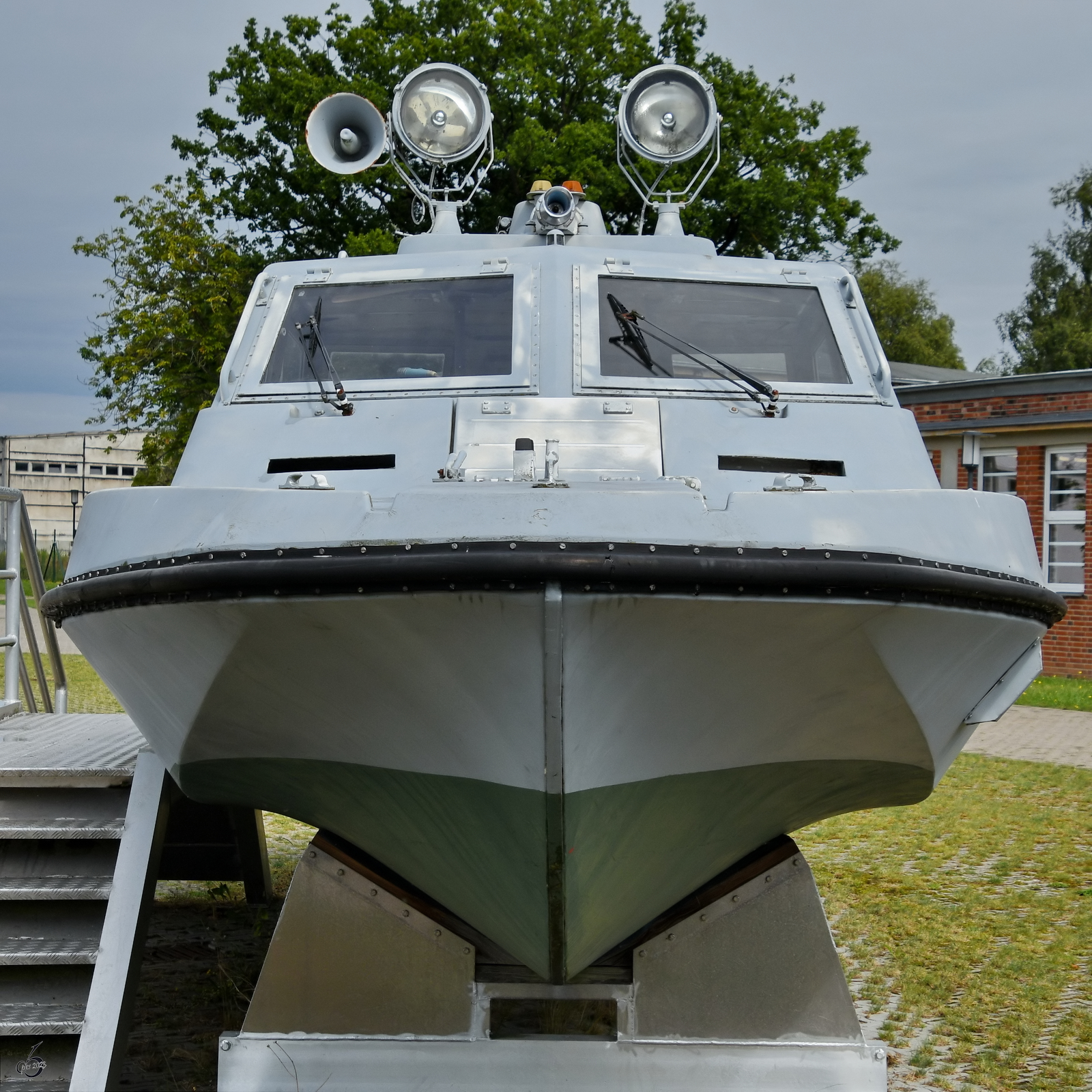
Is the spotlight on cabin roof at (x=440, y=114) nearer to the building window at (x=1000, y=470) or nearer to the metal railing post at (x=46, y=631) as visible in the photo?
the metal railing post at (x=46, y=631)

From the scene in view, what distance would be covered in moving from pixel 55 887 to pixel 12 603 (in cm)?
261

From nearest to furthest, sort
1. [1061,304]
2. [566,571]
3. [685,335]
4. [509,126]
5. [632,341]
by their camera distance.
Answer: [566,571]
[632,341]
[685,335]
[509,126]
[1061,304]

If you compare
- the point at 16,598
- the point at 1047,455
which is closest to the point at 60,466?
the point at 1047,455

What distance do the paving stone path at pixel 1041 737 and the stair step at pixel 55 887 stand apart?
8.00 metres

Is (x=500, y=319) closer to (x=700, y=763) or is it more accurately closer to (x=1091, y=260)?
(x=700, y=763)

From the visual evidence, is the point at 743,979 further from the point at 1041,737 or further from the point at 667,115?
the point at 1041,737

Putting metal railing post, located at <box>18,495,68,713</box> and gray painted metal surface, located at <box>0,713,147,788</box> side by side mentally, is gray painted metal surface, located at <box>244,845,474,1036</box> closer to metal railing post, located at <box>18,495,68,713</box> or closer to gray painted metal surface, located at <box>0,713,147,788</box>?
gray painted metal surface, located at <box>0,713,147,788</box>

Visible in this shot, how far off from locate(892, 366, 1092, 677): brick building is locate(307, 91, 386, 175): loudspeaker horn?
38.8ft

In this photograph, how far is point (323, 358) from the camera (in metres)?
4.39

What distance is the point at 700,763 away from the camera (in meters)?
3.29

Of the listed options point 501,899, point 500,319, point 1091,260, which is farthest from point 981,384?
point 1091,260

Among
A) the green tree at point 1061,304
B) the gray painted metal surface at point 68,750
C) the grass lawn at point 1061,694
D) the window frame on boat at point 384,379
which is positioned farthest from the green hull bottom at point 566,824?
the green tree at point 1061,304

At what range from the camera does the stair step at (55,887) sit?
13.0 ft

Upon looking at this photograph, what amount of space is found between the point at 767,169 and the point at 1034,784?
46.2 feet
